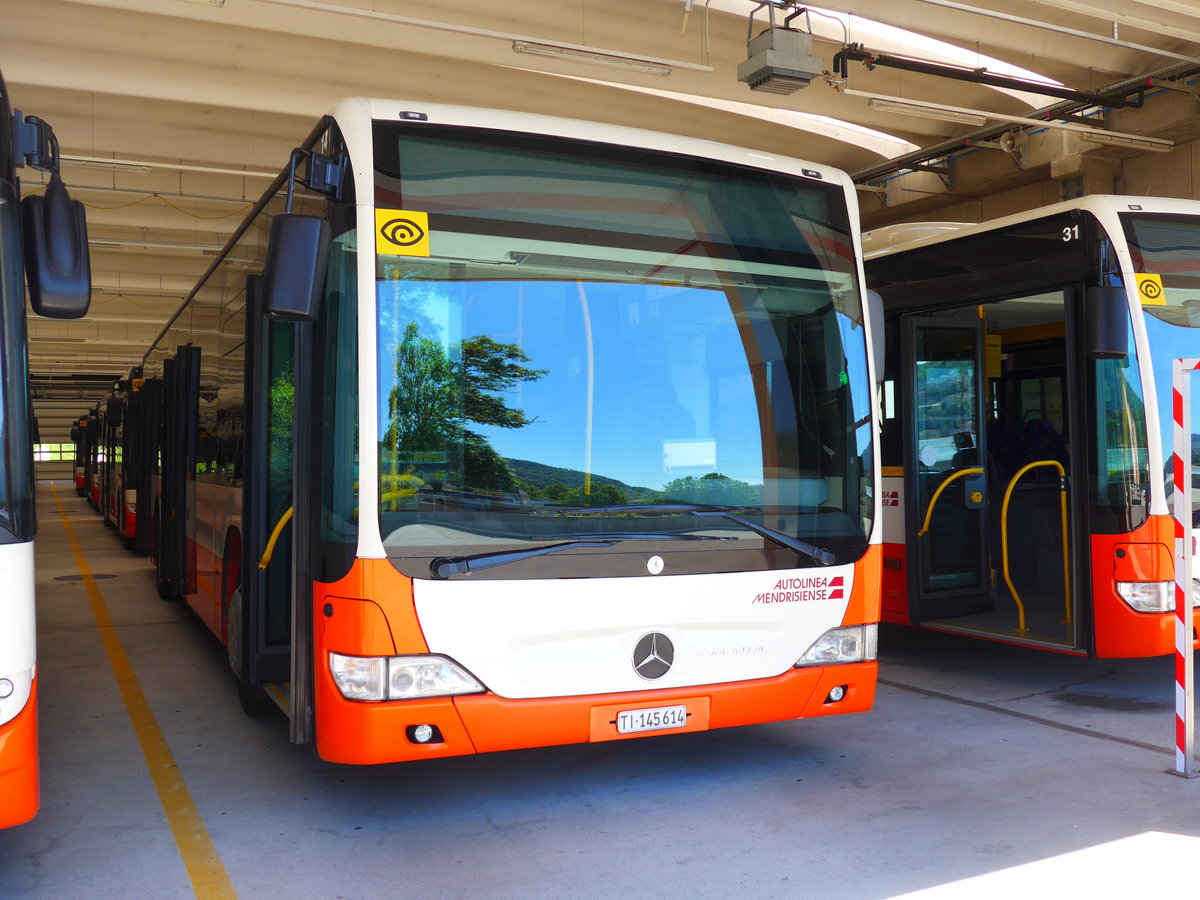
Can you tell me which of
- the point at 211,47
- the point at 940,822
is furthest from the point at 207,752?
the point at 211,47

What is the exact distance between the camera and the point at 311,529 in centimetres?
434

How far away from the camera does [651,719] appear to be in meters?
4.39

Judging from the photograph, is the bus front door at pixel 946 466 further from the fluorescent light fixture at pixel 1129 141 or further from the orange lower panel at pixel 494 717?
the fluorescent light fixture at pixel 1129 141

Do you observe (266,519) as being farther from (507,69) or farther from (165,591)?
(507,69)

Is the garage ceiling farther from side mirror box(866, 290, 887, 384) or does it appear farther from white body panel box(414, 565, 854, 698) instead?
white body panel box(414, 565, 854, 698)

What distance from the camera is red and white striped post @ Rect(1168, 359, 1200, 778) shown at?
5078 mm

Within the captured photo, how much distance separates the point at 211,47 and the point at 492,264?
7092 mm

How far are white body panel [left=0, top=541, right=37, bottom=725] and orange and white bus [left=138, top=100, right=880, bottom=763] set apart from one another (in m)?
1.03

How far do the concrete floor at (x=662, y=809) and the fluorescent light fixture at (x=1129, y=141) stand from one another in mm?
7065

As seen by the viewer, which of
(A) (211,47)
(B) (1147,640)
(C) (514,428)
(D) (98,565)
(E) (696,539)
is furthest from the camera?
(D) (98,565)

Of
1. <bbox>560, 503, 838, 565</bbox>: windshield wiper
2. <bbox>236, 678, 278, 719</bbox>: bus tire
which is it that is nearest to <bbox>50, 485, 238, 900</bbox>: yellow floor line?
<bbox>236, 678, 278, 719</bbox>: bus tire

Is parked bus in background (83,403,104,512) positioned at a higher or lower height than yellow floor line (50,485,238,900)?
higher

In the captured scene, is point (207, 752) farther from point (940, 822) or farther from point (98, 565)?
point (98, 565)

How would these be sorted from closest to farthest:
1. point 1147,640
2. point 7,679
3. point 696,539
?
1. point 7,679
2. point 696,539
3. point 1147,640
